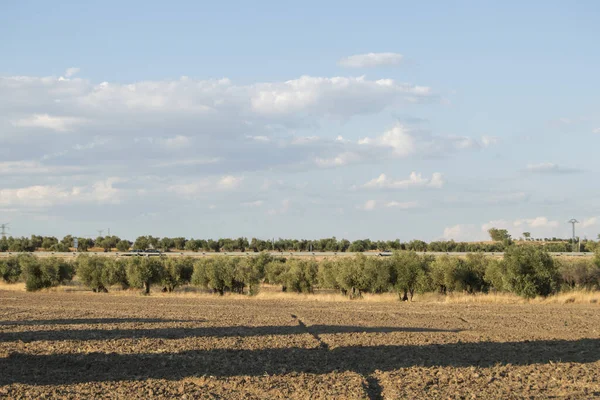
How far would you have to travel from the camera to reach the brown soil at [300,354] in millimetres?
14719

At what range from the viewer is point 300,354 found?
19578 millimetres

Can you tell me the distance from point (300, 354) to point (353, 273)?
2883cm

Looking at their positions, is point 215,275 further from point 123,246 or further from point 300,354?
point 123,246

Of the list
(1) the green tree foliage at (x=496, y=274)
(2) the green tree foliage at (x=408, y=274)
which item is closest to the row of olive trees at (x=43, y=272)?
(2) the green tree foliage at (x=408, y=274)

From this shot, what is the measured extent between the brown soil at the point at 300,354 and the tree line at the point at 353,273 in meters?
8.74

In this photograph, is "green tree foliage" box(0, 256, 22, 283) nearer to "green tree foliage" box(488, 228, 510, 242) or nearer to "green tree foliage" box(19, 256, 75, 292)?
"green tree foliage" box(19, 256, 75, 292)

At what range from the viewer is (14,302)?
136ft

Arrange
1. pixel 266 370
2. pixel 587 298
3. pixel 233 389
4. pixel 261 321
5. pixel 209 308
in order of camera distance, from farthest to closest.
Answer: pixel 587 298
pixel 209 308
pixel 261 321
pixel 266 370
pixel 233 389

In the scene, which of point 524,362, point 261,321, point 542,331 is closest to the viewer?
point 524,362

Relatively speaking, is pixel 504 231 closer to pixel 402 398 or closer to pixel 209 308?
pixel 209 308

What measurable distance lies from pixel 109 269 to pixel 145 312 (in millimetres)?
24385

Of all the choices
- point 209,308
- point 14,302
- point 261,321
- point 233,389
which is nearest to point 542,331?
point 261,321

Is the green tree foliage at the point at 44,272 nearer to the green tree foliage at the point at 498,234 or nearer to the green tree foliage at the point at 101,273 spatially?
the green tree foliage at the point at 101,273

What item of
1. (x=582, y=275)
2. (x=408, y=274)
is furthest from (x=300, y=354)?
(x=582, y=275)
